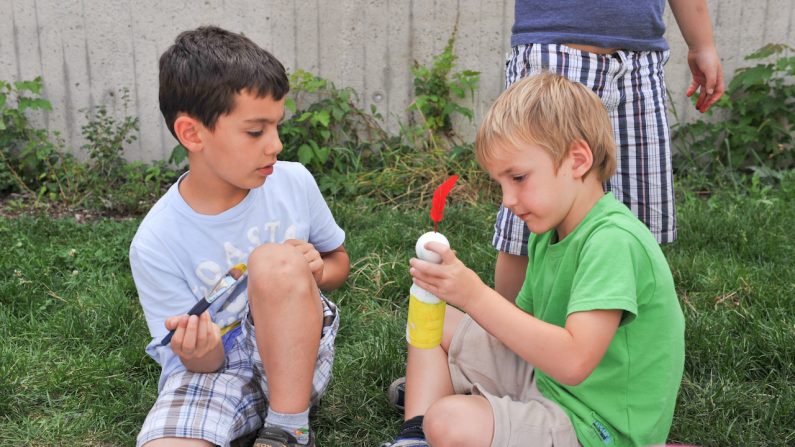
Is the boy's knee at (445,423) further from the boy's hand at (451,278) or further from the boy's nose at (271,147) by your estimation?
the boy's nose at (271,147)

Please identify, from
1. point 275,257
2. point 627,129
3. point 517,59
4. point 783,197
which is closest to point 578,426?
point 275,257

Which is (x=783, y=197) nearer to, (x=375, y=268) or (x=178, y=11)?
(x=375, y=268)

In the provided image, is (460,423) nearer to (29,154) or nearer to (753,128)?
(753,128)

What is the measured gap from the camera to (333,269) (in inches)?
91.8

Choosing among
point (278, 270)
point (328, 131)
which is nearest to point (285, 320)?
point (278, 270)

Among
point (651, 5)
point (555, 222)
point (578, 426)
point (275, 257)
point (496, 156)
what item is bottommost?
point (578, 426)

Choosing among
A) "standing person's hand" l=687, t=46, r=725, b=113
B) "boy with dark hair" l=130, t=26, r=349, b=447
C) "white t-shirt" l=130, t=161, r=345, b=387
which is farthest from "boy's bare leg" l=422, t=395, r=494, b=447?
"standing person's hand" l=687, t=46, r=725, b=113

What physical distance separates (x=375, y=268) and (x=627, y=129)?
1.21 m

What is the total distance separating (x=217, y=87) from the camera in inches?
79.7

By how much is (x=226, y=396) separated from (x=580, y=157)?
103 cm

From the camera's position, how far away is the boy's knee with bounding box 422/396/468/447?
1.79 meters

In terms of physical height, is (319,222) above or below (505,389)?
above

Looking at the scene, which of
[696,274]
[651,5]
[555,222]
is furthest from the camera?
[696,274]

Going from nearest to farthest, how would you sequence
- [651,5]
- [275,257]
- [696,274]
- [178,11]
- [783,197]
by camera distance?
[275,257], [651,5], [696,274], [783,197], [178,11]
